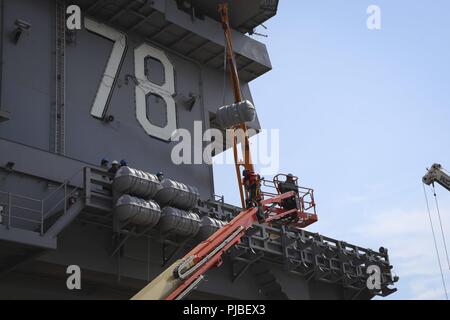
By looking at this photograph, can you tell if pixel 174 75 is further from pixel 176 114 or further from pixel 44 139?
pixel 44 139

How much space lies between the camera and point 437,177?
3434cm

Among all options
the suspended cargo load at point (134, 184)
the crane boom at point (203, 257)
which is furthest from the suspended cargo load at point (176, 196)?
the crane boom at point (203, 257)

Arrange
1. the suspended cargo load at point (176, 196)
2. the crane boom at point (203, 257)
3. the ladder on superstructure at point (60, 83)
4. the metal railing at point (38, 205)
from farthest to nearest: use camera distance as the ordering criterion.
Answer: the ladder on superstructure at point (60, 83)
the suspended cargo load at point (176, 196)
the metal railing at point (38, 205)
the crane boom at point (203, 257)

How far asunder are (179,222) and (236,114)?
675 centimetres

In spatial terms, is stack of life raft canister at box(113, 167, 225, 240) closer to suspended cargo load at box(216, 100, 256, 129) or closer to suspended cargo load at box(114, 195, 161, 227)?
suspended cargo load at box(114, 195, 161, 227)

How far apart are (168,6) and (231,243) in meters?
9.89

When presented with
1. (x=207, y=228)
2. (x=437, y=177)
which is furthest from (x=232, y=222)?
(x=437, y=177)

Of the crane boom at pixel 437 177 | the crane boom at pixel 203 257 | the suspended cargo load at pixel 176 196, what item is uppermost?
the crane boom at pixel 437 177

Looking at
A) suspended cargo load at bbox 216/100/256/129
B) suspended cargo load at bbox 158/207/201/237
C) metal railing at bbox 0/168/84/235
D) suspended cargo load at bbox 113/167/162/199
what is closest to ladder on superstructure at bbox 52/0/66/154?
metal railing at bbox 0/168/84/235

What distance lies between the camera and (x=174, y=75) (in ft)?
97.7

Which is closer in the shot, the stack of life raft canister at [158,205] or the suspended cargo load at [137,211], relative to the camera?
the suspended cargo load at [137,211]

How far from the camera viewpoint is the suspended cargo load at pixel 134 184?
71.1 feet

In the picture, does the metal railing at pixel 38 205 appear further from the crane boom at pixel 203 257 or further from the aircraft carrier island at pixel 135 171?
the crane boom at pixel 203 257

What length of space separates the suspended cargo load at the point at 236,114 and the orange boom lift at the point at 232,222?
64.0 inches
